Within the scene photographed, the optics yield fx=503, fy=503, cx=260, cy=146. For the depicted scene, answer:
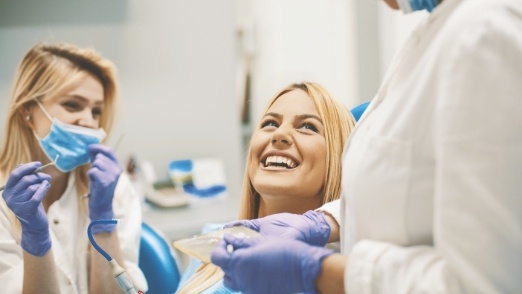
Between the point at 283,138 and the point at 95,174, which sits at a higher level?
the point at 283,138

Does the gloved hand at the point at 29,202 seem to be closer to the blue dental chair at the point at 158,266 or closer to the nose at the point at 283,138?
the blue dental chair at the point at 158,266

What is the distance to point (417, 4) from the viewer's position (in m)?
0.83

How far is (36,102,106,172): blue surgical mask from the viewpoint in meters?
1.67

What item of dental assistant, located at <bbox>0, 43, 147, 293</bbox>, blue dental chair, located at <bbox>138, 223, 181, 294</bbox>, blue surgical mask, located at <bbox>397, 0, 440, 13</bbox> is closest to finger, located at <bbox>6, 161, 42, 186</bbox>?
dental assistant, located at <bbox>0, 43, 147, 293</bbox>

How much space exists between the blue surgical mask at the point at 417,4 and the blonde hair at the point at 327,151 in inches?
27.4

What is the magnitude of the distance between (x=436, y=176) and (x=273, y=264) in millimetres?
325

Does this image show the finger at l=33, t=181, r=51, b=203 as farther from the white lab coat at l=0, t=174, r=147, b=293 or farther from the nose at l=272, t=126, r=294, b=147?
the nose at l=272, t=126, r=294, b=147

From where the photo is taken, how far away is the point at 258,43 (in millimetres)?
4133

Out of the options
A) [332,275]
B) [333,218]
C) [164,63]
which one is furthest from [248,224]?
[164,63]

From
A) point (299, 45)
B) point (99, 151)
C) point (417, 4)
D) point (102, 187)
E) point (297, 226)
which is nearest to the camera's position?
point (417, 4)

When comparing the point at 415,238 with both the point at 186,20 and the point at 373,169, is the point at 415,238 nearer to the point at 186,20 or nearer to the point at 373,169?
the point at 373,169

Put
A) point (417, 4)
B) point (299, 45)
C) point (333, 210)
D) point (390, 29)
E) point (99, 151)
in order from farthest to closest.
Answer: point (299, 45), point (390, 29), point (99, 151), point (333, 210), point (417, 4)

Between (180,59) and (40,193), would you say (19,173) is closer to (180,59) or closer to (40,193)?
(40,193)

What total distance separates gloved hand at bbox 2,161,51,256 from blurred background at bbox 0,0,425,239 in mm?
1196
